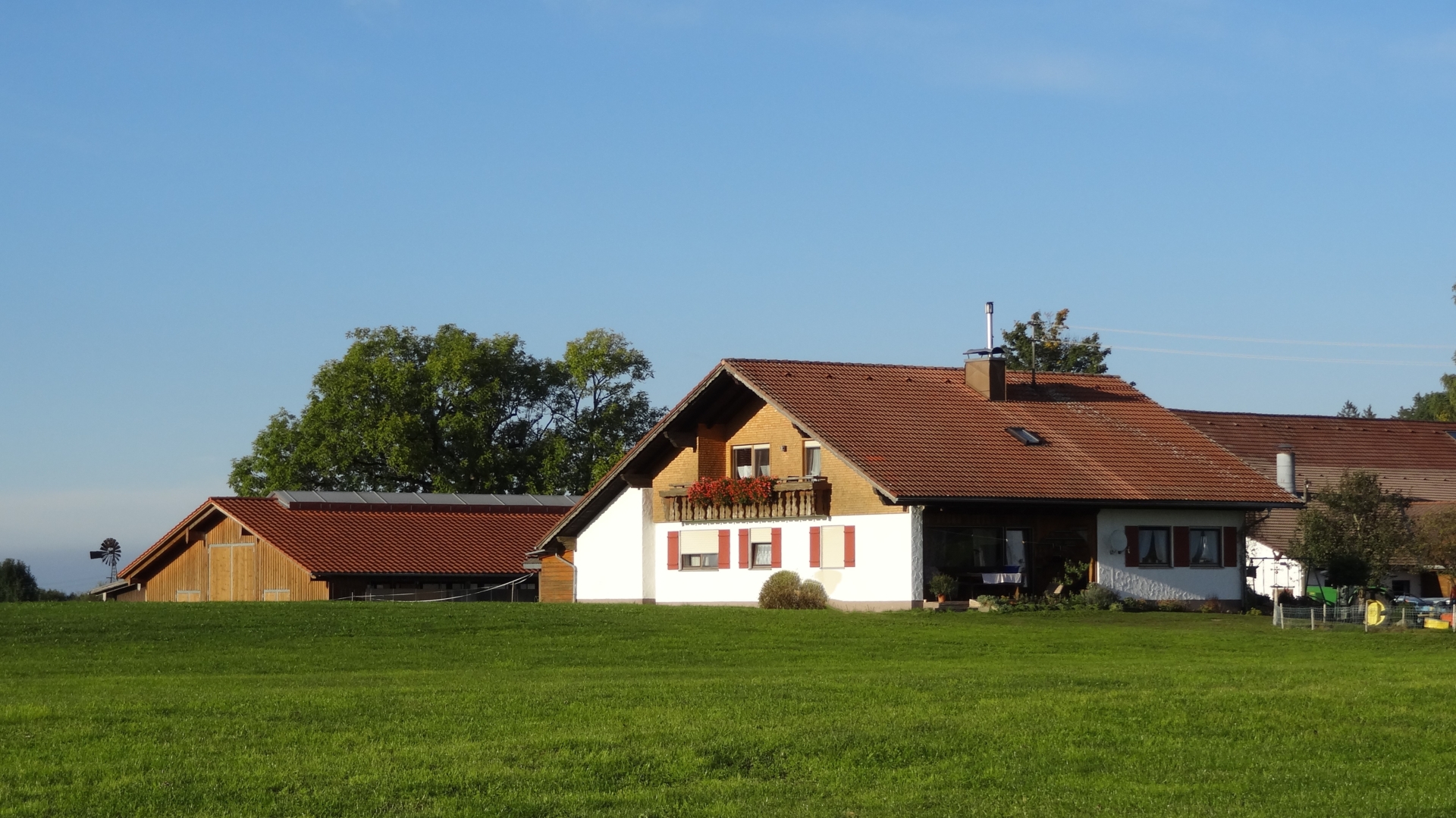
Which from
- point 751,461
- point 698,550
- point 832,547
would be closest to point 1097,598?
point 832,547

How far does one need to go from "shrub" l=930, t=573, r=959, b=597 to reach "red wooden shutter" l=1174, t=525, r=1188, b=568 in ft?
20.4

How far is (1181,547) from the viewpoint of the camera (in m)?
42.0

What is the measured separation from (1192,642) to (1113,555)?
11.4 m

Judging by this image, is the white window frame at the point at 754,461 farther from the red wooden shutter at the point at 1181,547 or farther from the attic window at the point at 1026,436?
the red wooden shutter at the point at 1181,547

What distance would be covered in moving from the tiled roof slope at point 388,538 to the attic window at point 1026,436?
20.3 meters

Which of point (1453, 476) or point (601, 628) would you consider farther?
point (1453, 476)

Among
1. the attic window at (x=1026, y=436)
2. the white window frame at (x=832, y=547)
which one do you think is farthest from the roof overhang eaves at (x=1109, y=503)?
the attic window at (x=1026, y=436)

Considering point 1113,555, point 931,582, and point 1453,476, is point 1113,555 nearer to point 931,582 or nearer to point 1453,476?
point 931,582

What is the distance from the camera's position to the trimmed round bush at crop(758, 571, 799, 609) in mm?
40281

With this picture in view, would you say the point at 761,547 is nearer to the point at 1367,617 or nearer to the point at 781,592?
the point at 781,592

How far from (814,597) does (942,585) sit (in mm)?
3072

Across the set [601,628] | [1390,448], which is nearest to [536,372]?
[1390,448]

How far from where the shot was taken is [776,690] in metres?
18.2

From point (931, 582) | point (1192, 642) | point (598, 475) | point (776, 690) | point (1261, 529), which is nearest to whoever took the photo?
point (776, 690)
